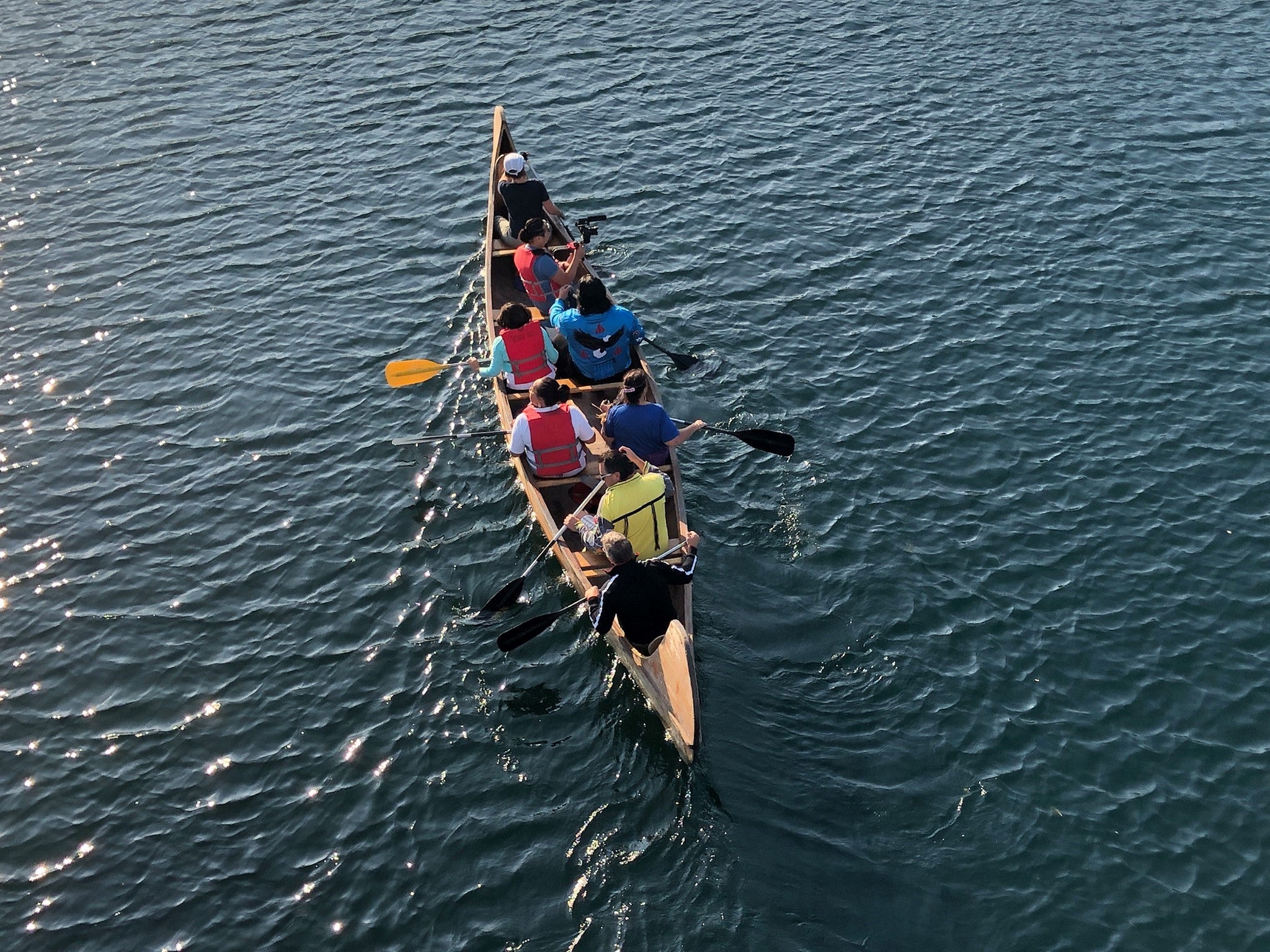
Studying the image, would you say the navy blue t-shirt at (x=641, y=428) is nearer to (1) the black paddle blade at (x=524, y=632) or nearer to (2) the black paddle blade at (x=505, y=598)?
(2) the black paddle blade at (x=505, y=598)

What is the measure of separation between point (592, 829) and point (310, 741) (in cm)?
386

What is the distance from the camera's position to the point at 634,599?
1331 cm

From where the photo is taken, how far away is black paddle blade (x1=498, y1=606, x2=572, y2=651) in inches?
554

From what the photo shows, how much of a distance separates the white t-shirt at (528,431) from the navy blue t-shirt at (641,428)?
0.31m

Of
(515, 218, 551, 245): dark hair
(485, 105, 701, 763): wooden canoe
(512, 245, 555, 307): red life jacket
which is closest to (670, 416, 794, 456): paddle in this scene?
(485, 105, 701, 763): wooden canoe

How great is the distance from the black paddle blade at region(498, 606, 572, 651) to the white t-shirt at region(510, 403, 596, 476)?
301cm

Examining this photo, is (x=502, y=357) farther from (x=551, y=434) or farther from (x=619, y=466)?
(x=619, y=466)

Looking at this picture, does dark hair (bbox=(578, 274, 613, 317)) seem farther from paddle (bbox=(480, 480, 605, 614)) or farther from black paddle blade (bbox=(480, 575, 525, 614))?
black paddle blade (bbox=(480, 575, 525, 614))

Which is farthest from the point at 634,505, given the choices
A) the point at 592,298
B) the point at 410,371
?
the point at 410,371

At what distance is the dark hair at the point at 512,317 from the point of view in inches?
685

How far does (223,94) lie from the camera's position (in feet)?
95.7

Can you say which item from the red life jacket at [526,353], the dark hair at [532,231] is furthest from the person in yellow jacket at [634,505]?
the dark hair at [532,231]

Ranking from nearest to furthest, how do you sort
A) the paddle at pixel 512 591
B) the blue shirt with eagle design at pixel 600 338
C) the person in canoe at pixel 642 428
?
1. the paddle at pixel 512 591
2. the person in canoe at pixel 642 428
3. the blue shirt with eagle design at pixel 600 338

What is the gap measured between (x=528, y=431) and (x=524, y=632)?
3266 mm
